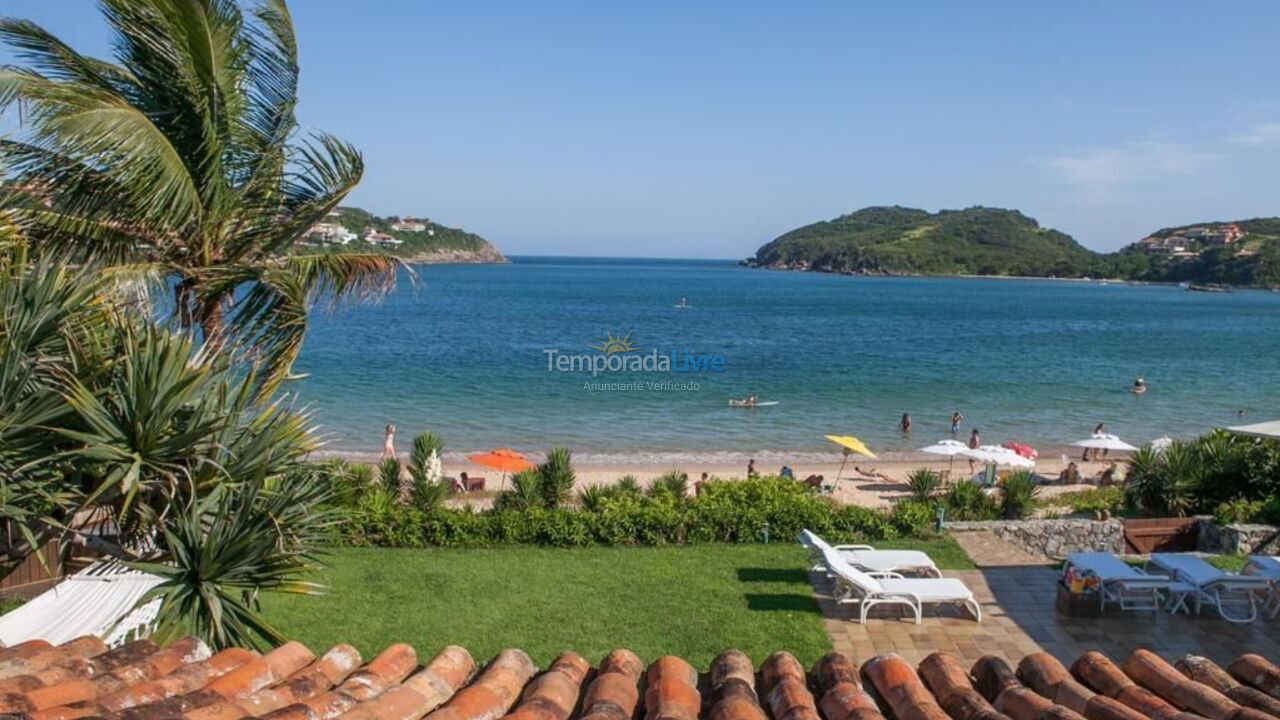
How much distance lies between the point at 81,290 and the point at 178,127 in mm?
2620

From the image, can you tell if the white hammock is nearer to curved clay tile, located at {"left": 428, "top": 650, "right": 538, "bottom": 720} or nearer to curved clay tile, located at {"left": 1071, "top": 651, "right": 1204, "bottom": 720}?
curved clay tile, located at {"left": 428, "top": 650, "right": 538, "bottom": 720}

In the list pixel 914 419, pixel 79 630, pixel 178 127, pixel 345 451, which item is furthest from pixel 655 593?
pixel 914 419

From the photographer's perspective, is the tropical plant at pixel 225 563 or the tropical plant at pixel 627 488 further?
the tropical plant at pixel 627 488

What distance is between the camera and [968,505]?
15.0 m

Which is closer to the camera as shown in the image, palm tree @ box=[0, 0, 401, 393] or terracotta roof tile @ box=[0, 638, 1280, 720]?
terracotta roof tile @ box=[0, 638, 1280, 720]

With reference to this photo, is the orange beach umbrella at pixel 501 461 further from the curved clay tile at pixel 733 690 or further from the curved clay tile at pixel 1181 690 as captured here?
the curved clay tile at pixel 1181 690

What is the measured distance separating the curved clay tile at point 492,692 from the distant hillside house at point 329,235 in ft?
16.9

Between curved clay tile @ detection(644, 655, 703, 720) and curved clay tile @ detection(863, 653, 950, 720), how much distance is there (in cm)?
90

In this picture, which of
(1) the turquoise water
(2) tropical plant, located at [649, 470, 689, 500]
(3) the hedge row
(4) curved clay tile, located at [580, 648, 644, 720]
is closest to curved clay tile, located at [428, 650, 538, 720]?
(4) curved clay tile, located at [580, 648, 644, 720]

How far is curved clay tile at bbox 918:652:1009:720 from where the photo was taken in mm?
4277

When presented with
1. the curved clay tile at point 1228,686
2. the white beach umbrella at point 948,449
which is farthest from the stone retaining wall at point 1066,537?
the curved clay tile at point 1228,686

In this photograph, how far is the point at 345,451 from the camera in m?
27.4

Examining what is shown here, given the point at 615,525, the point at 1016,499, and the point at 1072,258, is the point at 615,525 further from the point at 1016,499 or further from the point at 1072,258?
the point at 1072,258

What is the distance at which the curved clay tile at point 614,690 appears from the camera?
4066 millimetres
